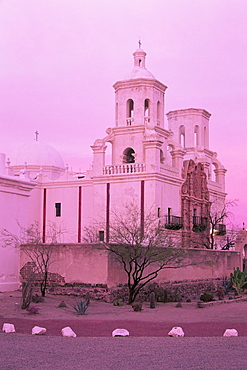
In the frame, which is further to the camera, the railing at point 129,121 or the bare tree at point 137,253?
the railing at point 129,121

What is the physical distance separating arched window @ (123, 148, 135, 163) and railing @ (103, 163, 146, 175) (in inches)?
59.4

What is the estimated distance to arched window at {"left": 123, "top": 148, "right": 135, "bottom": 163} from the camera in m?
40.5

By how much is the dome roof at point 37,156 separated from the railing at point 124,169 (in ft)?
33.3

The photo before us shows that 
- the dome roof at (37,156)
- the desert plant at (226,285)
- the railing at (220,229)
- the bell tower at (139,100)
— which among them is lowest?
the desert plant at (226,285)

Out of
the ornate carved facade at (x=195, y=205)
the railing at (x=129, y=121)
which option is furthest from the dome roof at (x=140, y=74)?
the ornate carved facade at (x=195, y=205)

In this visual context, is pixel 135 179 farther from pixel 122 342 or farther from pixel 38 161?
pixel 122 342

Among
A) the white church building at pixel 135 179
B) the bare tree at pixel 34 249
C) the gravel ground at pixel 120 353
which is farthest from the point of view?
the white church building at pixel 135 179

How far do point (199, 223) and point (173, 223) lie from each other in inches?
206

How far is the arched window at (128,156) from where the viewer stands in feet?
133

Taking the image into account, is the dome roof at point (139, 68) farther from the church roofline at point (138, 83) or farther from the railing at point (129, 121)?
the railing at point (129, 121)

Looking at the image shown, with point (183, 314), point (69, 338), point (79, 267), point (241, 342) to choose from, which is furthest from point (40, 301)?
point (241, 342)

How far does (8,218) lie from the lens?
80.0 ft

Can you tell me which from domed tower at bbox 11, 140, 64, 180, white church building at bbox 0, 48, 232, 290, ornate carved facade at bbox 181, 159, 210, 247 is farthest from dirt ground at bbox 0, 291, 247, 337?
domed tower at bbox 11, 140, 64, 180

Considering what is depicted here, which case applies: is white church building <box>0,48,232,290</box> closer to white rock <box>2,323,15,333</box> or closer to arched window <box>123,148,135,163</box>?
arched window <box>123,148,135,163</box>
